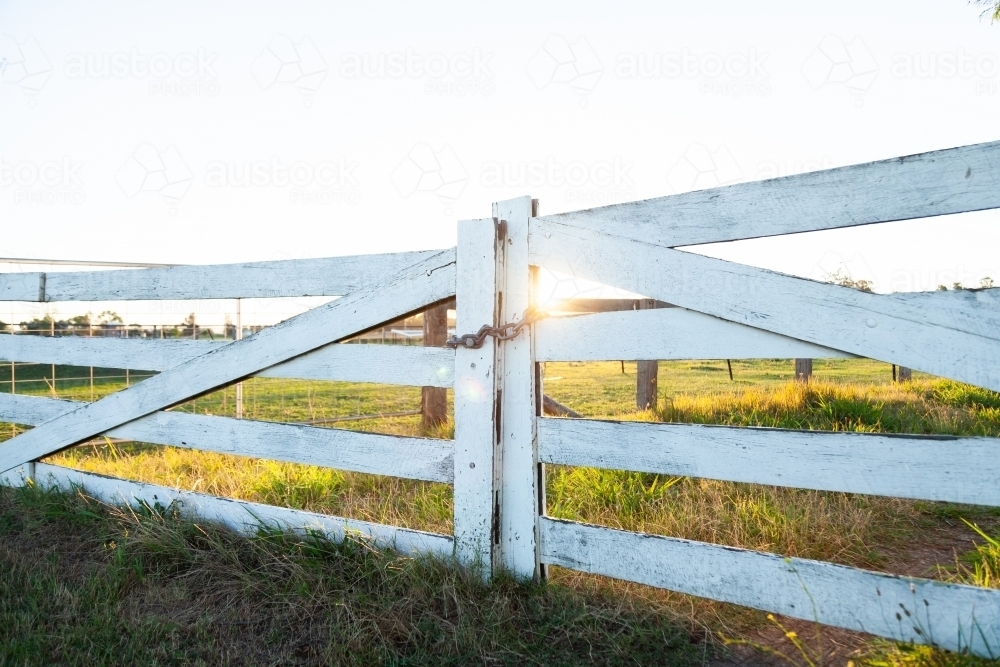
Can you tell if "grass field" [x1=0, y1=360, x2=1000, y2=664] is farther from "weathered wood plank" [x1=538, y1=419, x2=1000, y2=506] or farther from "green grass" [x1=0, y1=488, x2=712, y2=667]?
"weathered wood plank" [x1=538, y1=419, x2=1000, y2=506]

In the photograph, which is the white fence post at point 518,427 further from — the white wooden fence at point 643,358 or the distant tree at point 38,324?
the distant tree at point 38,324

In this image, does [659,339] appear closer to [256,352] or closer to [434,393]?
[256,352]

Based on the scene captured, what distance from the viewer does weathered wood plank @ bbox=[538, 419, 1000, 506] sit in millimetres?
1825

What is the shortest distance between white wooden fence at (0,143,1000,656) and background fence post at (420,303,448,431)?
2.69 m

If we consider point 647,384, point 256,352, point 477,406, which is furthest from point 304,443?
point 647,384

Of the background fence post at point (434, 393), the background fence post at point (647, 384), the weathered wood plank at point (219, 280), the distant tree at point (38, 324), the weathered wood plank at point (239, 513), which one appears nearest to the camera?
the weathered wood plank at point (239, 513)

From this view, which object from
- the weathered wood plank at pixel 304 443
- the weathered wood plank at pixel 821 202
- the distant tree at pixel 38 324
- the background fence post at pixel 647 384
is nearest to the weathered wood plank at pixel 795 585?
the weathered wood plank at pixel 304 443

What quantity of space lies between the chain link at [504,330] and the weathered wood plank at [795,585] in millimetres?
Result: 691

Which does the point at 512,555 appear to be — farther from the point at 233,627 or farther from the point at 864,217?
the point at 864,217

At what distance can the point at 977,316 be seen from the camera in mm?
1789

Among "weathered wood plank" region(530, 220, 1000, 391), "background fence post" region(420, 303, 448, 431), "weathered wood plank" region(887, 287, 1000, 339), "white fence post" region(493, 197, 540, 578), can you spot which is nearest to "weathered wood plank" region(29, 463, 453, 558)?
"white fence post" region(493, 197, 540, 578)

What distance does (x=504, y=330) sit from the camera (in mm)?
2418

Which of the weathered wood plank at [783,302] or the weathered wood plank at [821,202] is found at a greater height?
the weathered wood plank at [821,202]

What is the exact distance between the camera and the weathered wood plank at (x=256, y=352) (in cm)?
263
